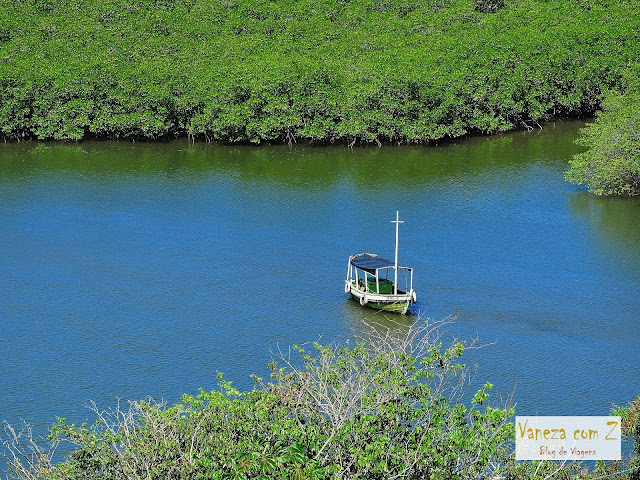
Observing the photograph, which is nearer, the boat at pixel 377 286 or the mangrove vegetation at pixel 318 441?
the mangrove vegetation at pixel 318 441

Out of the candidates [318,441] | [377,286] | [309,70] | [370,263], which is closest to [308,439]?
[318,441]

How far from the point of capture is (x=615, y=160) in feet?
141

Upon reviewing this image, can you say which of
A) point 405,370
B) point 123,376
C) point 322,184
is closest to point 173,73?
point 322,184

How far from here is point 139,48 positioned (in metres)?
66.2

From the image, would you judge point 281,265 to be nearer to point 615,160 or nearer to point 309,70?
point 615,160

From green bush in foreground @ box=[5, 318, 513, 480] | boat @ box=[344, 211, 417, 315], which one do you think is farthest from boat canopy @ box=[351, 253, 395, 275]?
green bush in foreground @ box=[5, 318, 513, 480]

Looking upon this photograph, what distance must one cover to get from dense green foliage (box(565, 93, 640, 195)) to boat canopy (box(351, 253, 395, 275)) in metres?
14.9

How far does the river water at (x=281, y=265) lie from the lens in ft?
91.6

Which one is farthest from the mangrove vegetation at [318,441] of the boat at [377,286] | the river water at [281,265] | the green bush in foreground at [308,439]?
the boat at [377,286]

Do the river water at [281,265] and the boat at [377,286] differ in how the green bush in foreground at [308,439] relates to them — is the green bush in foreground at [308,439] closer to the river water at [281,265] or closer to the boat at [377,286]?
the river water at [281,265]

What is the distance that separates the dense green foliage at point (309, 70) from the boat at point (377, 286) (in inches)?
861

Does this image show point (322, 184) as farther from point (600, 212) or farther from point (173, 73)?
point (173, 73)

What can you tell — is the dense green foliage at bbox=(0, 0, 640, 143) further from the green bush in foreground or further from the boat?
the green bush in foreground

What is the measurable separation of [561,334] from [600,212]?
47.2 feet
